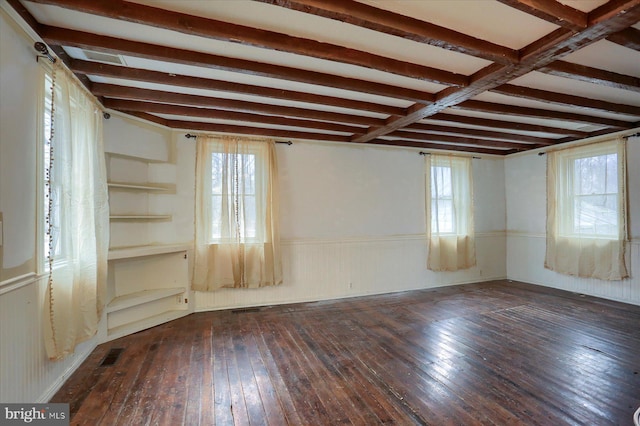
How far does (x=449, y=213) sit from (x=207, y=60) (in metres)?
4.62

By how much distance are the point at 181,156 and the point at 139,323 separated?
2.10 metres

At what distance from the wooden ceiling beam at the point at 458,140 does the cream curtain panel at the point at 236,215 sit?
1.97 metres

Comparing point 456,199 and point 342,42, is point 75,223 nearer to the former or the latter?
point 342,42

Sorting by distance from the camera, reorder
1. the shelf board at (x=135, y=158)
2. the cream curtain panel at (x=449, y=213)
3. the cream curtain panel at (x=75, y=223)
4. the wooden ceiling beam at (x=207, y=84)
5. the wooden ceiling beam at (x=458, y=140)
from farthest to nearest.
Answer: the cream curtain panel at (x=449, y=213) < the wooden ceiling beam at (x=458, y=140) < the shelf board at (x=135, y=158) < the wooden ceiling beam at (x=207, y=84) < the cream curtain panel at (x=75, y=223)

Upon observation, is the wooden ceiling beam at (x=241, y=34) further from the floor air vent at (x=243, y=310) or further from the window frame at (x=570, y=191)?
the window frame at (x=570, y=191)

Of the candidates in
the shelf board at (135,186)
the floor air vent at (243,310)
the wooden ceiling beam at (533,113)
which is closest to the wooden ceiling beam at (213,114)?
the shelf board at (135,186)

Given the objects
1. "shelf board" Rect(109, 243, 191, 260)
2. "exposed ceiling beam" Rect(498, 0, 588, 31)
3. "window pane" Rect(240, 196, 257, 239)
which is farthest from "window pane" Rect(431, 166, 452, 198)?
"shelf board" Rect(109, 243, 191, 260)

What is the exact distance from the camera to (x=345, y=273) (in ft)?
15.4

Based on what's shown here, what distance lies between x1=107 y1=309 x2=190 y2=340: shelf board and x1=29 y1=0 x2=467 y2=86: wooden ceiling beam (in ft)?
9.63

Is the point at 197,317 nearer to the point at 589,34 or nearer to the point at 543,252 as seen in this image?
the point at 589,34

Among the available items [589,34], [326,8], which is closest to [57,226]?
[326,8]

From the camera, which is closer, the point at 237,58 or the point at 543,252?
the point at 237,58

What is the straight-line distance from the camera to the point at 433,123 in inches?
160

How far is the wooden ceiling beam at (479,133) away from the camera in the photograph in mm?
4137
